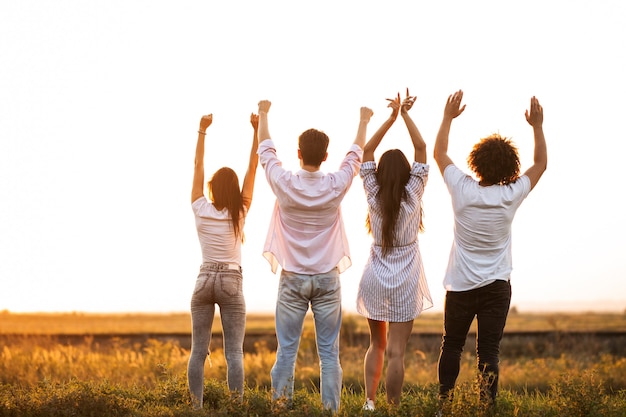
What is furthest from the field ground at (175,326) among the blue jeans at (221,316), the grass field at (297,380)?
the blue jeans at (221,316)

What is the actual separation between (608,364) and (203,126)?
34.7 ft

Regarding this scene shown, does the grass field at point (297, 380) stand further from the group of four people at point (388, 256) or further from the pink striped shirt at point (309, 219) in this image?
the pink striped shirt at point (309, 219)

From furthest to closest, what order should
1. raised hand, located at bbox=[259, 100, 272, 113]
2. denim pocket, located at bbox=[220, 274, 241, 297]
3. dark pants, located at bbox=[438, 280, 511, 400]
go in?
raised hand, located at bbox=[259, 100, 272, 113] < denim pocket, located at bbox=[220, 274, 241, 297] < dark pants, located at bbox=[438, 280, 511, 400]

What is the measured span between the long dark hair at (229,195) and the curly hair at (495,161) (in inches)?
85.4

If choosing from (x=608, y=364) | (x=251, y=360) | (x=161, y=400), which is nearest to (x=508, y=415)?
(x=161, y=400)

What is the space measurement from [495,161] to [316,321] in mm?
2103

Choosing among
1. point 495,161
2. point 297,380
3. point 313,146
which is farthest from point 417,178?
point 297,380

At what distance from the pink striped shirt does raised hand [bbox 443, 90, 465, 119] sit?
2.94ft

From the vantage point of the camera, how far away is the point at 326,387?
6883 mm

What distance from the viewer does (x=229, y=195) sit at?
737cm

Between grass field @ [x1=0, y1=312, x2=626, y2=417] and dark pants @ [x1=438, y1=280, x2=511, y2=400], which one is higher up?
dark pants @ [x1=438, y1=280, x2=511, y2=400]

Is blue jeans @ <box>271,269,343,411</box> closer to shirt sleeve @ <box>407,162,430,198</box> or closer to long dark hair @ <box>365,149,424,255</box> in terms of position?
long dark hair @ <box>365,149,424,255</box>

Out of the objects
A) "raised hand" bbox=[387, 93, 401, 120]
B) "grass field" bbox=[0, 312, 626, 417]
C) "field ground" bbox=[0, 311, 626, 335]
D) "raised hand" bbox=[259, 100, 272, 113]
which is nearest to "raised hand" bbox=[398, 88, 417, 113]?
"raised hand" bbox=[387, 93, 401, 120]

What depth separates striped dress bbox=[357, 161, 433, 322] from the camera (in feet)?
22.5
